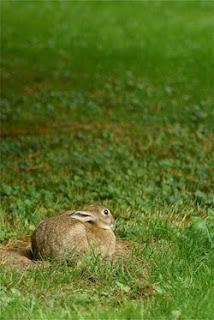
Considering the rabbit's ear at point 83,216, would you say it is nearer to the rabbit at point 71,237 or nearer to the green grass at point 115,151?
the rabbit at point 71,237

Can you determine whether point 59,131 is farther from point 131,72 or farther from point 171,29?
point 171,29

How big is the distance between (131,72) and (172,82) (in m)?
1.22

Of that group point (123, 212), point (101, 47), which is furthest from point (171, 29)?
point (123, 212)

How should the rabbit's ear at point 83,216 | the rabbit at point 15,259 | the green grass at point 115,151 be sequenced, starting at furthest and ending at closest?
the rabbit's ear at point 83,216 → the rabbit at point 15,259 → the green grass at point 115,151

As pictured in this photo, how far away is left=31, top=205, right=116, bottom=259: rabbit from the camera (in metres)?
7.42

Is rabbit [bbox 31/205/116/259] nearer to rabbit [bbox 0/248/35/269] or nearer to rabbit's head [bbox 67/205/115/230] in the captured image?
rabbit's head [bbox 67/205/115/230]

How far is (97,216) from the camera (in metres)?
7.97

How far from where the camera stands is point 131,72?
18.3 meters

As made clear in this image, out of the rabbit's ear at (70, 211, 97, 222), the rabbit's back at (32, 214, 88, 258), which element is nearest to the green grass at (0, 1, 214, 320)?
the rabbit's back at (32, 214, 88, 258)

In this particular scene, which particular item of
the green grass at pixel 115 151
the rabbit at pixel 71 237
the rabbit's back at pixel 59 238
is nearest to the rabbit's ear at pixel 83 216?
the rabbit at pixel 71 237

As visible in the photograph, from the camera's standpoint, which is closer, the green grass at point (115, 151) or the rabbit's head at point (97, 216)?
the green grass at point (115, 151)

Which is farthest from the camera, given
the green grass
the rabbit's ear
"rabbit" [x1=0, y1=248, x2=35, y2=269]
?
the rabbit's ear

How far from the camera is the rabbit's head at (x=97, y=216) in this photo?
7.81 metres

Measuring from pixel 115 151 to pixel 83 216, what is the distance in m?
4.28
